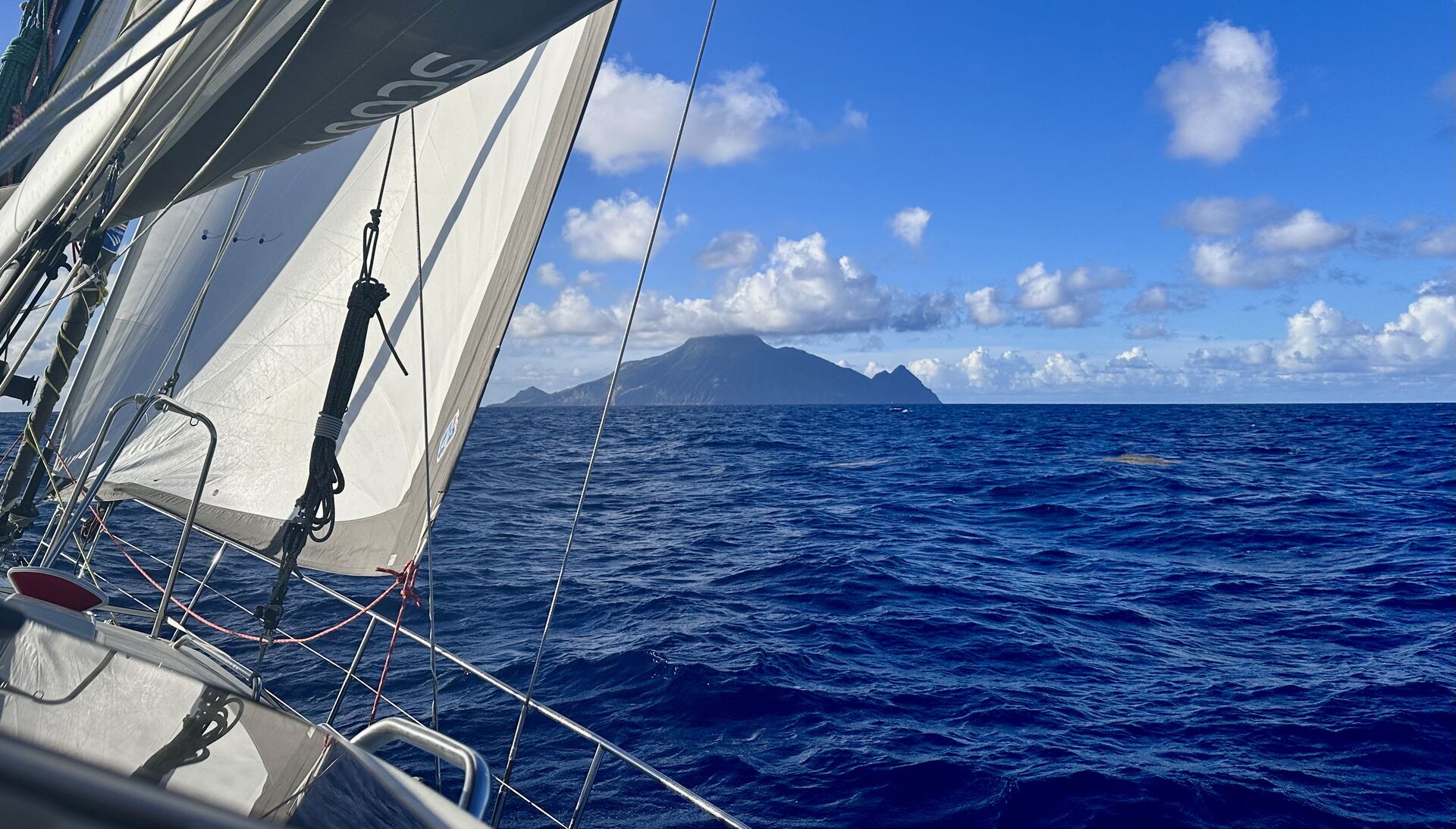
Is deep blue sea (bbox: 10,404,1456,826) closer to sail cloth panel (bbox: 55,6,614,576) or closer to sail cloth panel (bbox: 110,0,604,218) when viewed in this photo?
sail cloth panel (bbox: 55,6,614,576)

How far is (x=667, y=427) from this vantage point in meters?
64.1

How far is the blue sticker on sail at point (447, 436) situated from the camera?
4625 millimetres

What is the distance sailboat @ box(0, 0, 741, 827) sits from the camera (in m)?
2.11

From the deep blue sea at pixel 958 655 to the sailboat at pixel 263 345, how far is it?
672 millimetres

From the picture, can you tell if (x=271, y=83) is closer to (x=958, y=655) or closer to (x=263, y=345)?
(x=263, y=345)

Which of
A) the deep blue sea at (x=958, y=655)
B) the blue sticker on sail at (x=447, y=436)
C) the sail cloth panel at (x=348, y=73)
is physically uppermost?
the sail cloth panel at (x=348, y=73)

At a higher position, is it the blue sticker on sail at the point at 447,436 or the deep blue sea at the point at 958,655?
the blue sticker on sail at the point at 447,436

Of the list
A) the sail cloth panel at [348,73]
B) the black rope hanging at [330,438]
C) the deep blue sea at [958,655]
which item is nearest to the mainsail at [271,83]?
the sail cloth panel at [348,73]

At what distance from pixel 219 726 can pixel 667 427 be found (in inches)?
2437

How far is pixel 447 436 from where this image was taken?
4.65 m

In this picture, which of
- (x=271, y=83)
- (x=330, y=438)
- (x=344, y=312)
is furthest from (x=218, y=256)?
(x=271, y=83)

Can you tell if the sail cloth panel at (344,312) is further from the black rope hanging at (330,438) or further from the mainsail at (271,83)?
the mainsail at (271,83)

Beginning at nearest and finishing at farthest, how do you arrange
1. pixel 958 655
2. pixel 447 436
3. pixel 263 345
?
pixel 447 436 < pixel 263 345 < pixel 958 655

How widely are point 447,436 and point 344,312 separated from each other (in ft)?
3.85
